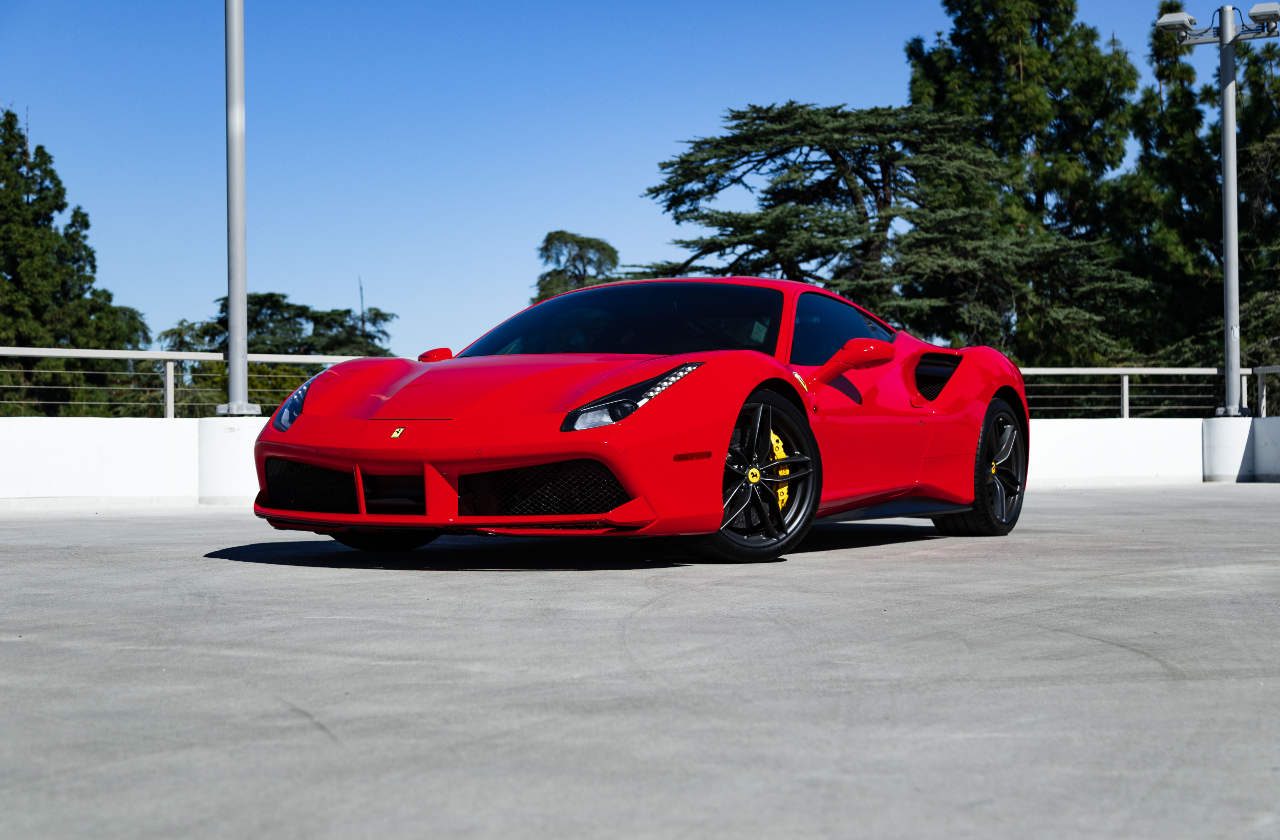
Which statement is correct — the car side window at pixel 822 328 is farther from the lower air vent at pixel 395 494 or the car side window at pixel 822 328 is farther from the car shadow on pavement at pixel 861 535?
the lower air vent at pixel 395 494

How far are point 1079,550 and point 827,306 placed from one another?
1.61 metres

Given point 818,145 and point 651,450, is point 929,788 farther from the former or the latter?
point 818,145

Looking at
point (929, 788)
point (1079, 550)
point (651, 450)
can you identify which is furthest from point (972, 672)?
point (1079, 550)

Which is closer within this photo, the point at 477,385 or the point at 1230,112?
the point at 477,385

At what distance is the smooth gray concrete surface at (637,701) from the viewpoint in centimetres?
208

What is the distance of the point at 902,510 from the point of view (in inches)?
249

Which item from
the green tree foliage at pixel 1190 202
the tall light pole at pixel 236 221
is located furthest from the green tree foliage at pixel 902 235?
the tall light pole at pixel 236 221

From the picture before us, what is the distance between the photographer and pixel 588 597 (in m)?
4.35

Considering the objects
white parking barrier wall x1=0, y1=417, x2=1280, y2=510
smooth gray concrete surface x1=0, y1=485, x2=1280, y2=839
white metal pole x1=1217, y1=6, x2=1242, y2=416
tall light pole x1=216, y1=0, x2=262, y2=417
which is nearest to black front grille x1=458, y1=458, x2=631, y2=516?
smooth gray concrete surface x1=0, y1=485, x2=1280, y2=839

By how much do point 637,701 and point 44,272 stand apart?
2057 inches

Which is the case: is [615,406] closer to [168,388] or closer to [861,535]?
[861,535]

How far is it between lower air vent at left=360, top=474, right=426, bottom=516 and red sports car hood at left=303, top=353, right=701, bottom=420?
236 mm

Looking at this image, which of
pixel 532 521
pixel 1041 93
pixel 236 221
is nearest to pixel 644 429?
pixel 532 521

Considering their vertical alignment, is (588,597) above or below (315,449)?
below
